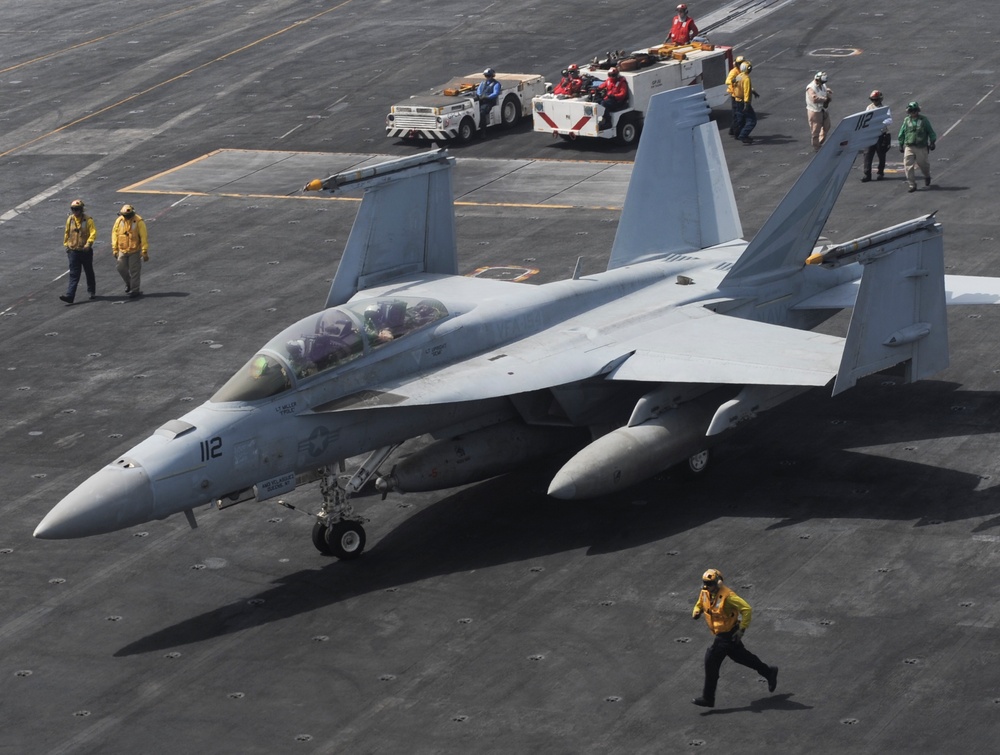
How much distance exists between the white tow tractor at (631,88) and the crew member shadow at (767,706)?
26.6m

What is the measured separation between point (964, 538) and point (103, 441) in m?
14.3

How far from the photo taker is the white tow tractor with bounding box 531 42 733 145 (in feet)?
142

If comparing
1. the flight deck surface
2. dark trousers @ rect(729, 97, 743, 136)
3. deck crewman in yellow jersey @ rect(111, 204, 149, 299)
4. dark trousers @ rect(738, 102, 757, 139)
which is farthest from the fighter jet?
dark trousers @ rect(729, 97, 743, 136)

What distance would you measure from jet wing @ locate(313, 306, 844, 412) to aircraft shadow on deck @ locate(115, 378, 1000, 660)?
1.97m

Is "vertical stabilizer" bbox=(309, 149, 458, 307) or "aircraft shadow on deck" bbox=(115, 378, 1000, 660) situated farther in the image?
"vertical stabilizer" bbox=(309, 149, 458, 307)

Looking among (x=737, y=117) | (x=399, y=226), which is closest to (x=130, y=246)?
(x=399, y=226)

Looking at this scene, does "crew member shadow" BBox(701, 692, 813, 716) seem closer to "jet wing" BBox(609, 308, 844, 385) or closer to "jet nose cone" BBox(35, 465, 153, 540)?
"jet wing" BBox(609, 308, 844, 385)

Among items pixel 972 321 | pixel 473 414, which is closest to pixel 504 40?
pixel 972 321

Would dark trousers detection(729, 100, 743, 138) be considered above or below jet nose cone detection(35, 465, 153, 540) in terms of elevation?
above

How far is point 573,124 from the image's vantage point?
43.5 m

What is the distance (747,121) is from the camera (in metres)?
42.7

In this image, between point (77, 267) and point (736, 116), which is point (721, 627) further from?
point (736, 116)

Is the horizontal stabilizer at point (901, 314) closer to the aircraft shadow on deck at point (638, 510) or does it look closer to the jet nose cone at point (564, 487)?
the aircraft shadow on deck at point (638, 510)

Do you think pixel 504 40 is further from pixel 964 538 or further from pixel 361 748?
pixel 361 748
